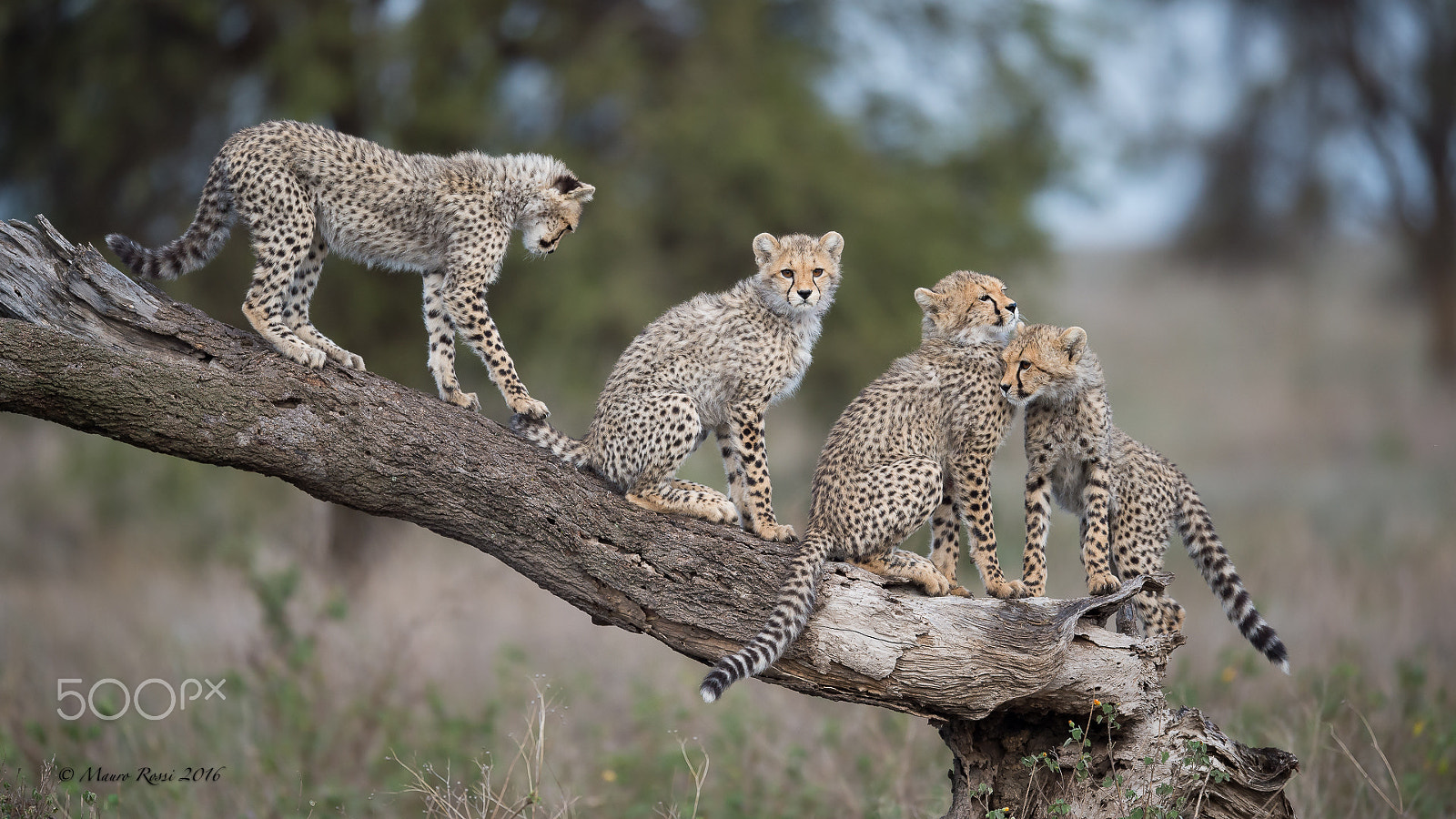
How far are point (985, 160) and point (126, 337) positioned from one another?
1128 centimetres

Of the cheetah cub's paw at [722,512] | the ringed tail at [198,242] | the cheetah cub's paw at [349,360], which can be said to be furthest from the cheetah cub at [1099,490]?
the ringed tail at [198,242]

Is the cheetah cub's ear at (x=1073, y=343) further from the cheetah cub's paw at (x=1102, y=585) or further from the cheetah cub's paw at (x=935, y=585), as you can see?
the cheetah cub's paw at (x=935, y=585)

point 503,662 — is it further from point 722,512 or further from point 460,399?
point 722,512

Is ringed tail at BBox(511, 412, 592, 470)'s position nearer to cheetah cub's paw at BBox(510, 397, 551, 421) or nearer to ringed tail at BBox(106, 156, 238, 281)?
cheetah cub's paw at BBox(510, 397, 551, 421)

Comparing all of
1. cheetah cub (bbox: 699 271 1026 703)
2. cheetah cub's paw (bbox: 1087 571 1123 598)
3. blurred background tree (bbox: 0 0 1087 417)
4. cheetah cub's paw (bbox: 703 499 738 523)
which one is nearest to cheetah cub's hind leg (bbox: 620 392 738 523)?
cheetah cub's paw (bbox: 703 499 738 523)

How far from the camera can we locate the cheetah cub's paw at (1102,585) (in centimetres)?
484

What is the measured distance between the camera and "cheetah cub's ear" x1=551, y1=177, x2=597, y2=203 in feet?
17.7

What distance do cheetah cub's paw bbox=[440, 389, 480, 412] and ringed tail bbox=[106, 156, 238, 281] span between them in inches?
41.3

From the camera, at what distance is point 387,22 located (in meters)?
11.5

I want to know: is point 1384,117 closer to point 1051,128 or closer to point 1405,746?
point 1051,128

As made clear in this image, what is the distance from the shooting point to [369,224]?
5004 mm

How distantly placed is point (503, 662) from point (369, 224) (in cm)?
507

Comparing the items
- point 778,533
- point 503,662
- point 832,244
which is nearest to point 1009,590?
point 778,533

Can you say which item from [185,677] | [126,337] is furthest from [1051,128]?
[126,337]
